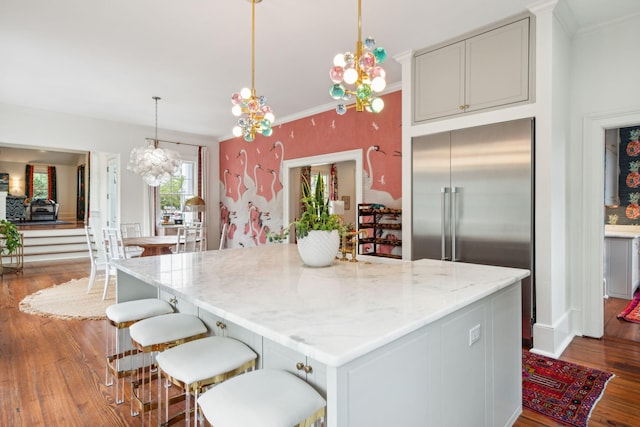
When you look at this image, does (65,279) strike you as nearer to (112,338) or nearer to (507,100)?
(112,338)

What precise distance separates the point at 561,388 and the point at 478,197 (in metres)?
1.55

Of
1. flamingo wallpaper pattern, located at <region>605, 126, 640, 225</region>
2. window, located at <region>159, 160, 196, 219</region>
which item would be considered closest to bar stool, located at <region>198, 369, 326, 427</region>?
flamingo wallpaper pattern, located at <region>605, 126, 640, 225</region>

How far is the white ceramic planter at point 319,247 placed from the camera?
206 cm

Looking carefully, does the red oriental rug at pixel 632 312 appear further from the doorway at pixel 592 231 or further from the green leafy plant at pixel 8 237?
the green leafy plant at pixel 8 237

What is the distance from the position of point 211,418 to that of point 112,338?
2.68 meters

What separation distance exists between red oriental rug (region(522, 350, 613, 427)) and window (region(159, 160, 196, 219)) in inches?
270

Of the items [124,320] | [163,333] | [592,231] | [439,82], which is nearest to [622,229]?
[592,231]

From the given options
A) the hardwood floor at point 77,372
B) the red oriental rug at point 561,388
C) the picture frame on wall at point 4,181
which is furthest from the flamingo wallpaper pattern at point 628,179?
the picture frame on wall at point 4,181

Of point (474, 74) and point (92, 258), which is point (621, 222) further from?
point (92, 258)

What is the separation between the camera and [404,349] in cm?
120

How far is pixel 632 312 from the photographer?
404 centimetres

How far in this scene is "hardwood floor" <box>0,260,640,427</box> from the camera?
208 cm

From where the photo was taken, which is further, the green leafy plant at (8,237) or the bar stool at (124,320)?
the green leafy plant at (8,237)

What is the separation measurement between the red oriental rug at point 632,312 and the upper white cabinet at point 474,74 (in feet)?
8.89
